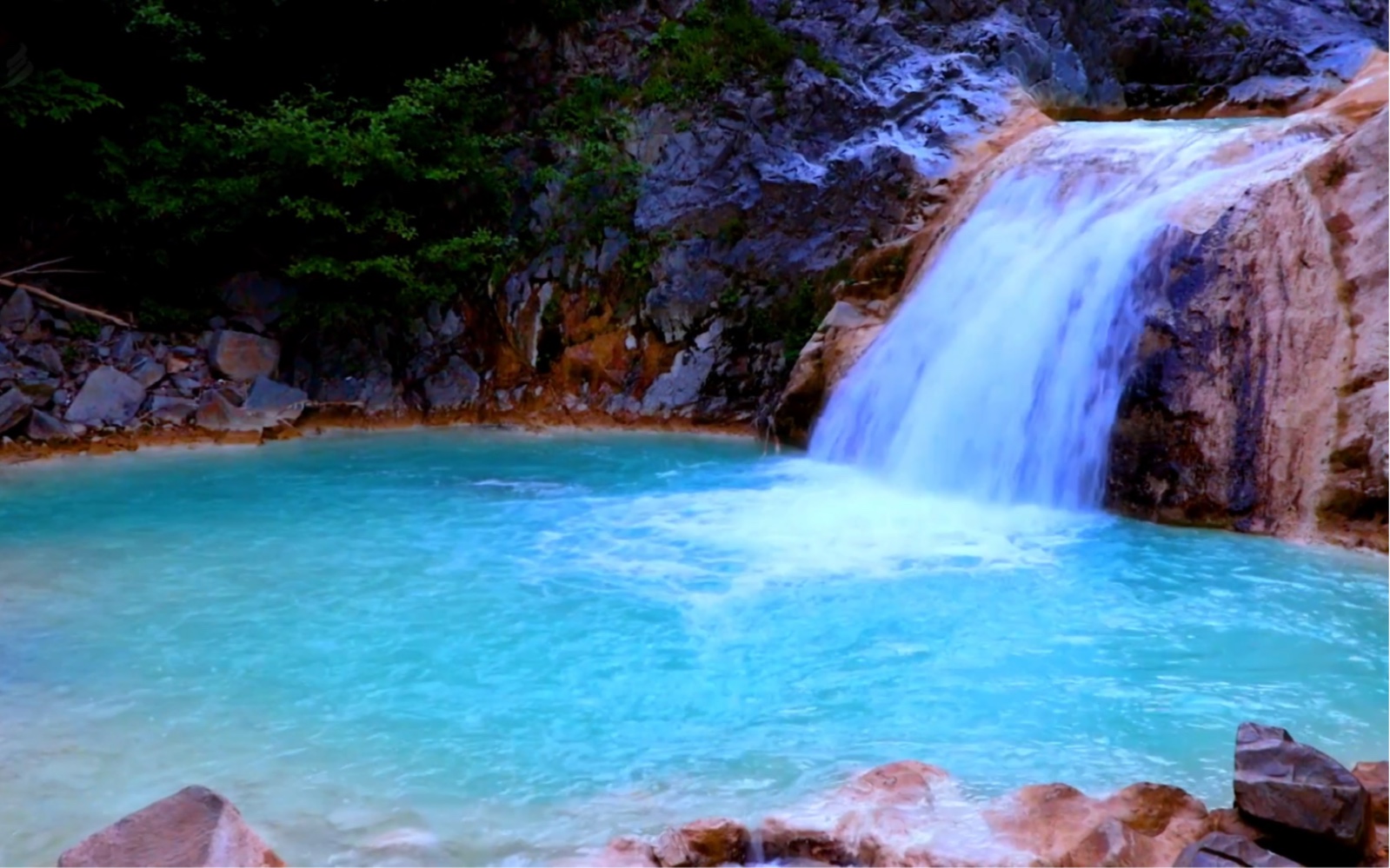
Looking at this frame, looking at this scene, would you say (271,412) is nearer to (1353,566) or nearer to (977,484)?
(977,484)

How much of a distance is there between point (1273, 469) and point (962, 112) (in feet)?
20.8

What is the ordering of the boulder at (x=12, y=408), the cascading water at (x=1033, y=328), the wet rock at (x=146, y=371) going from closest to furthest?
the cascading water at (x=1033, y=328) → the boulder at (x=12, y=408) → the wet rock at (x=146, y=371)

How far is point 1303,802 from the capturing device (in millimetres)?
2914

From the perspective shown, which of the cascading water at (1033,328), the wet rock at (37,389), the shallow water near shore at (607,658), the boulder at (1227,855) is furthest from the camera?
the wet rock at (37,389)

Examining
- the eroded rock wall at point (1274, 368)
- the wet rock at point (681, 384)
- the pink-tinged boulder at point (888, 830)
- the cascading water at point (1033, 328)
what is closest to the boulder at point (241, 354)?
the wet rock at point (681, 384)

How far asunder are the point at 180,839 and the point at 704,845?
1414 millimetres

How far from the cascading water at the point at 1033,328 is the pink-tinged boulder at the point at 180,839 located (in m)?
6.24

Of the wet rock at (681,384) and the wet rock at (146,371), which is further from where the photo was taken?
the wet rock at (681,384)

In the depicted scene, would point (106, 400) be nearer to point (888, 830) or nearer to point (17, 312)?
point (17, 312)

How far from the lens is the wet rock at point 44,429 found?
33.2 feet

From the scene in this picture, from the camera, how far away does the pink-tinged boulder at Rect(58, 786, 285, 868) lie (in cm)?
273

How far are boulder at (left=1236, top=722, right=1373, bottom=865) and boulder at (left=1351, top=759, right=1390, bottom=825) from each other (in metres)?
0.11

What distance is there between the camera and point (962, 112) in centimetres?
1212

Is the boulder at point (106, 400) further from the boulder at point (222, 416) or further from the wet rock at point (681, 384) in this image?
the wet rock at point (681, 384)
